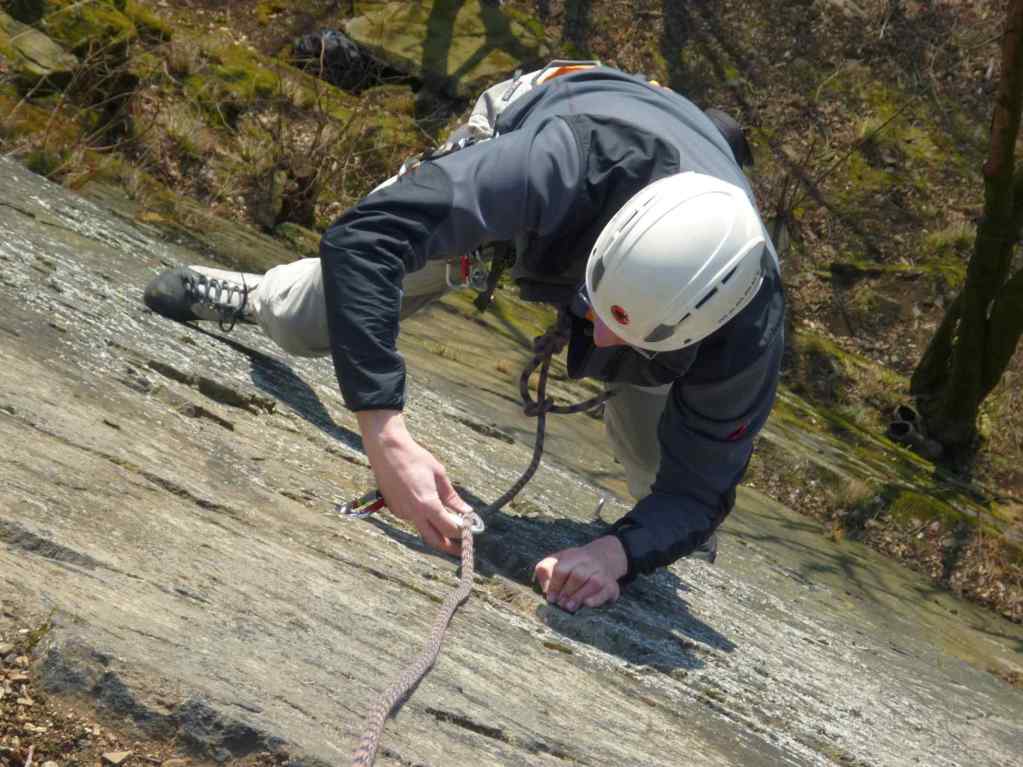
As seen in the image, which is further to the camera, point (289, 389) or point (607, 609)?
point (289, 389)

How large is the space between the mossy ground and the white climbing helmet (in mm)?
4098

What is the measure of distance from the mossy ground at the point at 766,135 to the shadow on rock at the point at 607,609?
11.4ft

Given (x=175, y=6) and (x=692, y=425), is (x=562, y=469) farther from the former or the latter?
(x=175, y=6)

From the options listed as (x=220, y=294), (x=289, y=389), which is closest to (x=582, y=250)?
(x=289, y=389)

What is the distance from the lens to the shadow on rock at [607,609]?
9.91 ft

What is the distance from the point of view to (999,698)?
4.61 meters

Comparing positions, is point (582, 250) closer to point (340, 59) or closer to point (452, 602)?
point (452, 602)

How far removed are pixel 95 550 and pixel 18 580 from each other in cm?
25

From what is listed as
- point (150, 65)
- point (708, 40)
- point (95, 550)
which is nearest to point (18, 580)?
point (95, 550)

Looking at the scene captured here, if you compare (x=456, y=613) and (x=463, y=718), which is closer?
(x=463, y=718)

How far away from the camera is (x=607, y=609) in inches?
126

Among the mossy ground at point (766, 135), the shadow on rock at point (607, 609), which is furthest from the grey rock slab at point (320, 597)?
the mossy ground at point (766, 135)

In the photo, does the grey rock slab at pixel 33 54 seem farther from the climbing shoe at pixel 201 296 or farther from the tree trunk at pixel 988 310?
the tree trunk at pixel 988 310

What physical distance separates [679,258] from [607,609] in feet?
3.28
